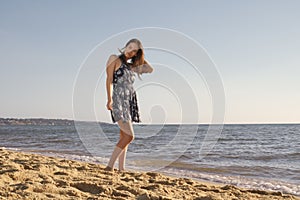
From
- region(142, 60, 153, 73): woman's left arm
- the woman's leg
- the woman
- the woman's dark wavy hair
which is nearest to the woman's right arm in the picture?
the woman

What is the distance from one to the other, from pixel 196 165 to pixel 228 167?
787 millimetres

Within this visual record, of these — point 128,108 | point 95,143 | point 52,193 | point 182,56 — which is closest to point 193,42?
point 182,56

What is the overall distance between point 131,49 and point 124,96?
0.63 m

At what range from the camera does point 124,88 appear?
4441mm

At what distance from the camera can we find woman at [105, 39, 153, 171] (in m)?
4.32

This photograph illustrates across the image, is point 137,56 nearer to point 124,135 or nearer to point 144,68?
point 144,68

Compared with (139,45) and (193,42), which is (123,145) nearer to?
(139,45)

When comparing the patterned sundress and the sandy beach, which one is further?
the patterned sundress

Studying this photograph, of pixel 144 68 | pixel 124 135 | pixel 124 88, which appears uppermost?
pixel 144 68

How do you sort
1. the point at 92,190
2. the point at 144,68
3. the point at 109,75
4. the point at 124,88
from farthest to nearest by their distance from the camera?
the point at 144,68, the point at 124,88, the point at 109,75, the point at 92,190

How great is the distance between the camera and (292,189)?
17.4 feet

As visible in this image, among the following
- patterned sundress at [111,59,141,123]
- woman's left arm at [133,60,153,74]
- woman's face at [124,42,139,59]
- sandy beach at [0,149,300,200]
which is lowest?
sandy beach at [0,149,300,200]

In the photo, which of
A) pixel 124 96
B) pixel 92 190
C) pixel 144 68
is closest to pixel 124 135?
pixel 124 96

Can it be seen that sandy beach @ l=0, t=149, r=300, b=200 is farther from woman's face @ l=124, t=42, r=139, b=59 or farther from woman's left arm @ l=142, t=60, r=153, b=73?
woman's face @ l=124, t=42, r=139, b=59
